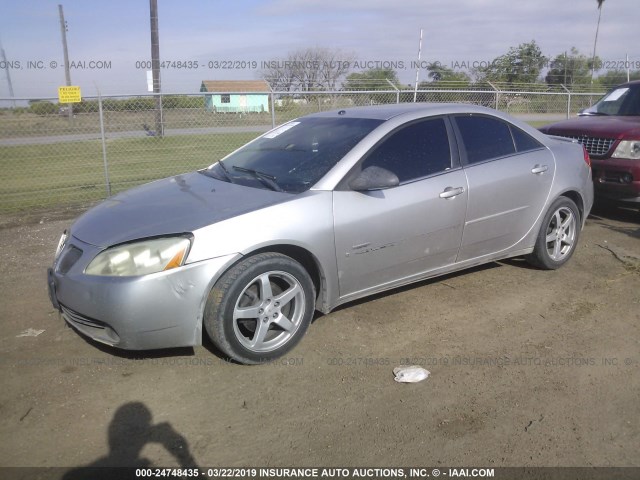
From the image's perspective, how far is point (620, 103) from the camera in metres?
8.21

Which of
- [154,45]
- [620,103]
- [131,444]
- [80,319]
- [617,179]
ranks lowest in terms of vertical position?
[131,444]

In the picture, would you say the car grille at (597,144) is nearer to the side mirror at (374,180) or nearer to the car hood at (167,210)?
the side mirror at (374,180)

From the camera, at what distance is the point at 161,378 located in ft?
11.6

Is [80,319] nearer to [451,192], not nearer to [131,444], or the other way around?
[131,444]

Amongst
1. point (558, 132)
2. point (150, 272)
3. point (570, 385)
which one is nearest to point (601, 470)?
point (570, 385)

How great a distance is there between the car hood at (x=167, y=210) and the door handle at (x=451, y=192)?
1272 millimetres

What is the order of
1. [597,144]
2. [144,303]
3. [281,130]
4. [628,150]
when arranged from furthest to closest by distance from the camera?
[597,144] < [628,150] < [281,130] < [144,303]

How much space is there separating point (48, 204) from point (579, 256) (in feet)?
25.6

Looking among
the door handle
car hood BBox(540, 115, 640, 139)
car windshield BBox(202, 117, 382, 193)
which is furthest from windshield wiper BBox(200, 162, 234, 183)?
car hood BBox(540, 115, 640, 139)

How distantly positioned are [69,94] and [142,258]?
716cm

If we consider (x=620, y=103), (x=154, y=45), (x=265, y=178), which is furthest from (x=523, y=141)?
(x=154, y=45)

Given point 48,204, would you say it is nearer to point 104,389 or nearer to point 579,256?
point 104,389

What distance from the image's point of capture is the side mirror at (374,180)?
12.8ft

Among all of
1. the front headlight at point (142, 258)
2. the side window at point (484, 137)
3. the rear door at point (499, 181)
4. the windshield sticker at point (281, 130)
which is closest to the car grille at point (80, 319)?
the front headlight at point (142, 258)
